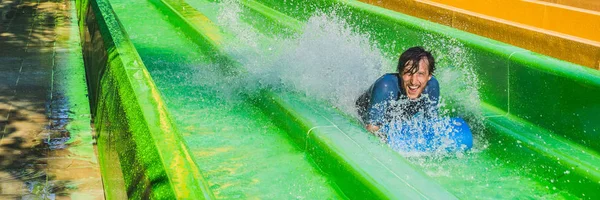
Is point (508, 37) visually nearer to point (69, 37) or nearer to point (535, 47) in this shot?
point (535, 47)

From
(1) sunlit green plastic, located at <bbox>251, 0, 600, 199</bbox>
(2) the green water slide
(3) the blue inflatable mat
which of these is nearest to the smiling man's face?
(3) the blue inflatable mat

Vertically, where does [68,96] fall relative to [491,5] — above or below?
below

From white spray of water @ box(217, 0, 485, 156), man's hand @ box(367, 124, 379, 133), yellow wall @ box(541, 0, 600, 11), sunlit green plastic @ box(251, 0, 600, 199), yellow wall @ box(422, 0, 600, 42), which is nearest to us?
sunlit green plastic @ box(251, 0, 600, 199)

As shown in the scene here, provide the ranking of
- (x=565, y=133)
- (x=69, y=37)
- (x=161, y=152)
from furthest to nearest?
1. (x=69, y=37)
2. (x=565, y=133)
3. (x=161, y=152)

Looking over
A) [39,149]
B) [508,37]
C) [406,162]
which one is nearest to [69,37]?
[39,149]

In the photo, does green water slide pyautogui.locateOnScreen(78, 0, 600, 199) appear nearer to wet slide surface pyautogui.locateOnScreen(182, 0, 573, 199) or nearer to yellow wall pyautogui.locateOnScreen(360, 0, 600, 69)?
wet slide surface pyautogui.locateOnScreen(182, 0, 573, 199)

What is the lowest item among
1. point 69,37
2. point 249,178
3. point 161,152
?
point 69,37

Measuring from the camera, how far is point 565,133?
385 cm

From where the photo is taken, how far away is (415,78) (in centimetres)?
396

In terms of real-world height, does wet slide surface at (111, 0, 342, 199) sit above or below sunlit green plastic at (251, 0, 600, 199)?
below

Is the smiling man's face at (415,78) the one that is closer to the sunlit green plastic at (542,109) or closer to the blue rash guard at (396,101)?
the blue rash guard at (396,101)

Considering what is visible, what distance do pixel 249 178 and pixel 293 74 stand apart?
173 cm

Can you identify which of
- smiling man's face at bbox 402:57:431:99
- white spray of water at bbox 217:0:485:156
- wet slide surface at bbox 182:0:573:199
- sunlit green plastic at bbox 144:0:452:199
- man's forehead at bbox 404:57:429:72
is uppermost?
man's forehead at bbox 404:57:429:72

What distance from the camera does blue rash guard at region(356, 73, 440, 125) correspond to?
13.3 ft
